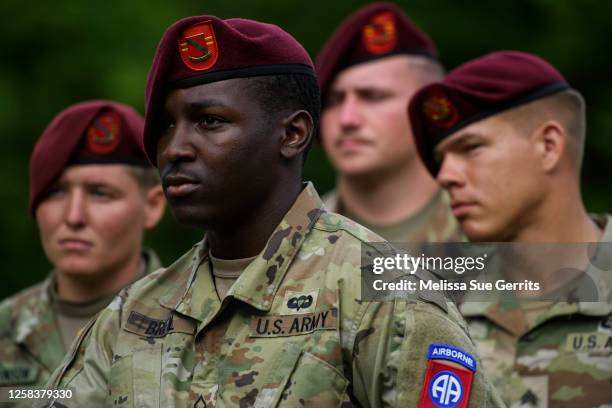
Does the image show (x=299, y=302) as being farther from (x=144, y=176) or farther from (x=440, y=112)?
(x=144, y=176)

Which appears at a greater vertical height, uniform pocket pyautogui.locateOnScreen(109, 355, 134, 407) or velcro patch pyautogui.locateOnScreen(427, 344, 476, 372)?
velcro patch pyautogui.locateOnScreen(427, 344, 476, 372)

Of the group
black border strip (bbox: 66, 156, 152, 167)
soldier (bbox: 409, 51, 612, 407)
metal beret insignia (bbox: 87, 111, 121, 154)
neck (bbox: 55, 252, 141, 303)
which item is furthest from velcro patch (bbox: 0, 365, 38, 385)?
soldier (bbox: 409, 51, 612, 407)

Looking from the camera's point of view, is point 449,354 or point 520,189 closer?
point 449,354

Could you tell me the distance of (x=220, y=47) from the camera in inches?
177

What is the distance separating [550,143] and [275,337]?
2602 mm

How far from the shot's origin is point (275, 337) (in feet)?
14.1

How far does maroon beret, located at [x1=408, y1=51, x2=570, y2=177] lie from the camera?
254 inches

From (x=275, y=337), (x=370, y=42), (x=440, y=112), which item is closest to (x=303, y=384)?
(x=275, y=337)

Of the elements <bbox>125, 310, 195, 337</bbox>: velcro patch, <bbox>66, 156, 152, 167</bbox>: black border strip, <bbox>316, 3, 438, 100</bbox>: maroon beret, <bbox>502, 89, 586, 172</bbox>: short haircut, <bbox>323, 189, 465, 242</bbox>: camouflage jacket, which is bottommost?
<bbox>125, 310, 195, 337</bbox>: velcro patch

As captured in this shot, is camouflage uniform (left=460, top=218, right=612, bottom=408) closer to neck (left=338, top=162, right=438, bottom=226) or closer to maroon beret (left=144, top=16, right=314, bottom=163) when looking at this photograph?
maroon beret (left=144, top=16, right=314, bottom=163)

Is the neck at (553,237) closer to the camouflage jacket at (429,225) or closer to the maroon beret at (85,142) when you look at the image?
the camouflage jacket at (429,225)

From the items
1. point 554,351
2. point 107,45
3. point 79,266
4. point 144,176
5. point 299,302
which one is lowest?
point 554,351

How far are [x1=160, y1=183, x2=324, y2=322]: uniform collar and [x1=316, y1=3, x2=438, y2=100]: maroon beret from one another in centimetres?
428

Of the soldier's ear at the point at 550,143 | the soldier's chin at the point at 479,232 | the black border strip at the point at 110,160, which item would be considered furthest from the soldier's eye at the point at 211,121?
the black border strip at the point at 110,160
